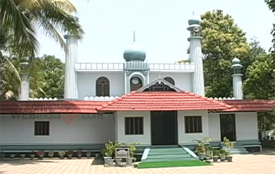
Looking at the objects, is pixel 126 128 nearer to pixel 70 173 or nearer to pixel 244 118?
A: pixel 70 173

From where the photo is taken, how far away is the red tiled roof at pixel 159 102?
16.7 m

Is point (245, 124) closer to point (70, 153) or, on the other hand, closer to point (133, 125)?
point (133, 125)


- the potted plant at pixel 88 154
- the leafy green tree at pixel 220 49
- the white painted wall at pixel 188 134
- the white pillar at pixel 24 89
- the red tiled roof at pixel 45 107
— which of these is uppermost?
the leafy green tree at pixel 220 49

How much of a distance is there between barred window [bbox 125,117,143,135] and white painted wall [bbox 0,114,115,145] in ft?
8.21

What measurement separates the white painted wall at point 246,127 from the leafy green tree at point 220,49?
9.11 metres

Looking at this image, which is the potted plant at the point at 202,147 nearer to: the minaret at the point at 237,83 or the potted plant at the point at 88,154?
the potted plant at the point at 88,154

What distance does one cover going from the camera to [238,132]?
20578 millimetres

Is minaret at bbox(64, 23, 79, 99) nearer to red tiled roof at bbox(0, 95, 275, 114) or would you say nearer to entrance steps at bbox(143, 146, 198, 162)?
red tiled roof at bbox(0, 95, 275, 114)

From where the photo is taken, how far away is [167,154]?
53.1 feet

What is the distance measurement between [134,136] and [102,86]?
8041mm

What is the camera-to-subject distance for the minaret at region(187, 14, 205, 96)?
25000 mm

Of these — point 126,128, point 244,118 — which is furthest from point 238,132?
point 126,128

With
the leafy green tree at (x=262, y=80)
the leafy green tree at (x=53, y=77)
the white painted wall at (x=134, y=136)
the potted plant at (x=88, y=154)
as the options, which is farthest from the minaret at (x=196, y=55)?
the leafy green tree at (x=53, y=77)

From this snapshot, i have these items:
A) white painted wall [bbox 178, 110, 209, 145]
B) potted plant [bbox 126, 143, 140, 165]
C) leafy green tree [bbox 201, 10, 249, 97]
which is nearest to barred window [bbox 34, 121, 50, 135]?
potted plant [bbox 126, 143, 140, 165]
